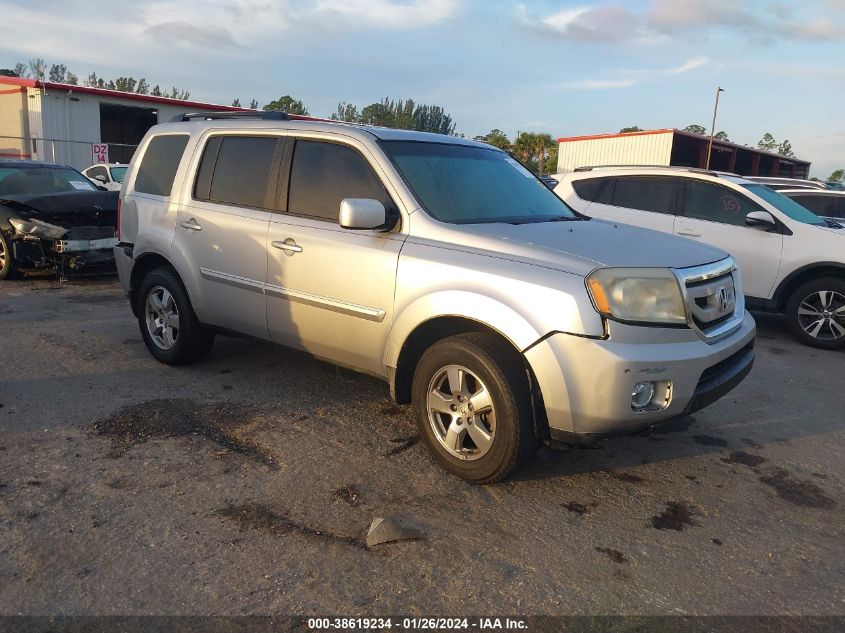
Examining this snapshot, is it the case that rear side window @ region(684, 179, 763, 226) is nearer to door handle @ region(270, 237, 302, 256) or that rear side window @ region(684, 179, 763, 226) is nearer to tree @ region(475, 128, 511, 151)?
door handle @ region(270, 237, 302, 256)

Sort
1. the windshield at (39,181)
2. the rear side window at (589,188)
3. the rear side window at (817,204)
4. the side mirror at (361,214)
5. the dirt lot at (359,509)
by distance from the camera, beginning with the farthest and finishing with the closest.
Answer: the rear side window at (817,204)
the windshield at (39,181)
the rear side window at (589,188)
the side mirror at (361,214)
the dirt lot at (359,509)

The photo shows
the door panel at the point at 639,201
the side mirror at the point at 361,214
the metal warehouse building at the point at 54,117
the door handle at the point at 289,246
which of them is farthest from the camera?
the metal warehouse building at the point at 54,117

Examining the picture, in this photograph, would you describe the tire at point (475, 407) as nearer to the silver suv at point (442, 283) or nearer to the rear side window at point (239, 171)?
the silver suv at point (442, 283)

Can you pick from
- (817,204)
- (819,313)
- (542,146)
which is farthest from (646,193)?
(542,146)

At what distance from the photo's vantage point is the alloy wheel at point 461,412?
11.8 ft

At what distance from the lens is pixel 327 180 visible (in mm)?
4430

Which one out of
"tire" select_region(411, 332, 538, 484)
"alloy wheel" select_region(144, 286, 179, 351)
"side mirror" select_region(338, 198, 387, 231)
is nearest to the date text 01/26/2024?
"tire" select_region(411, 332, 538, 484)

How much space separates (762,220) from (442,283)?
5226mm

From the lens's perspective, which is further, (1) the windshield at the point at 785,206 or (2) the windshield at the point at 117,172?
(2) the windshield at the point at 117,172

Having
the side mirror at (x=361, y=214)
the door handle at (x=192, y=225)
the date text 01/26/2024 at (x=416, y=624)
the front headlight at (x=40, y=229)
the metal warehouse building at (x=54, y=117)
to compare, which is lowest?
the date text 01/26/2024 at (x=416, y=624)

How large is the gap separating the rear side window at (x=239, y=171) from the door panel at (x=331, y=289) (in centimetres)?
32

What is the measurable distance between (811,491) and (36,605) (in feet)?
12.4

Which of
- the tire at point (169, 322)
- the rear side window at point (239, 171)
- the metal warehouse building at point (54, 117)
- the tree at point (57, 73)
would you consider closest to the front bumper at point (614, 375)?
the rear side window at point (239, 171)

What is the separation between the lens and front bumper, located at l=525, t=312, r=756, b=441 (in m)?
3.24
